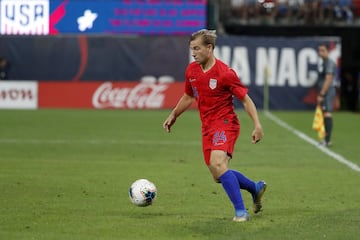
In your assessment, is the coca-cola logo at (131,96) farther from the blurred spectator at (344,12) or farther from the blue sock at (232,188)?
the blue sock at (232,188)

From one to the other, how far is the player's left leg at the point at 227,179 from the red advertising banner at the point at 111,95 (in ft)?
71.2

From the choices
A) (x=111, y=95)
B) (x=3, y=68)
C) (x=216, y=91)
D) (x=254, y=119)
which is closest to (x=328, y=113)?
(x=216, y=91)

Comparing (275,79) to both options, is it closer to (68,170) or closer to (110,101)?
(110,101)

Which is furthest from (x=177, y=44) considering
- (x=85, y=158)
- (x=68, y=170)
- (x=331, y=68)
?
(x=68, y=170)

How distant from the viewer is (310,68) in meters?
31.7

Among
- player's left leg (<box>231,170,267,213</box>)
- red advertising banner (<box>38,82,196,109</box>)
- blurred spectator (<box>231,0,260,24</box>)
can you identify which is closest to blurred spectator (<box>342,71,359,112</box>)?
blurred spectator (<box>231,0,260,24</box>)

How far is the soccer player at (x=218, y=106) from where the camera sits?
907cm

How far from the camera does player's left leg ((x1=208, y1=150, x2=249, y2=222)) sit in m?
9.09

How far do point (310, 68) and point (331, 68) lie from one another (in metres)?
13.4

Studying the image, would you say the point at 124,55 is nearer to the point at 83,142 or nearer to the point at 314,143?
the point at 83,142

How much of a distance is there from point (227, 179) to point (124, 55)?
23.1m

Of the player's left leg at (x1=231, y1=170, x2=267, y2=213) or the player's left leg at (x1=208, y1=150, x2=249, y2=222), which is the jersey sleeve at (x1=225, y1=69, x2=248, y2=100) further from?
the player's left leg at (x1=231, y1=170, x2=267, y2=213)

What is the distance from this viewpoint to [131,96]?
31.0 m

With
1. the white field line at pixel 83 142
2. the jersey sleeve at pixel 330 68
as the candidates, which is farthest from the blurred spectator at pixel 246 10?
the jersey sleeve at pixel 330 68
